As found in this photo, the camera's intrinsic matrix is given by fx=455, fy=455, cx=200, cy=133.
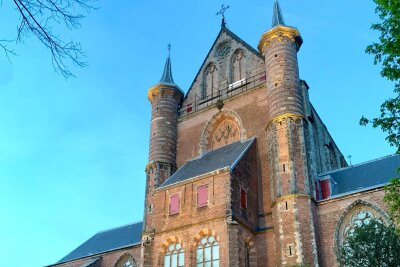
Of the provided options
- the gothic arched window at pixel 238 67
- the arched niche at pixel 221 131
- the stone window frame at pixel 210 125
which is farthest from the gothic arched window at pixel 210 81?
the arched niche at pixel 221 131

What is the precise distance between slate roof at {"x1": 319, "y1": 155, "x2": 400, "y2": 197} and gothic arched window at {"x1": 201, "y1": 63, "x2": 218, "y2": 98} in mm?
11162

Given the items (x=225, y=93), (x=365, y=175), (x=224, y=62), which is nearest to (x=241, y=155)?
(x=365, y=175)

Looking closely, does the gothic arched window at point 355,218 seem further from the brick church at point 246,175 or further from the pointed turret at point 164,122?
the pointed turret at point 164,122

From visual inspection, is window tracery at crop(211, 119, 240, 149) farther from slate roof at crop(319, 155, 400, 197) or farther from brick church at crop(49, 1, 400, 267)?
slate roof at crop(319, 155, 400, 197)

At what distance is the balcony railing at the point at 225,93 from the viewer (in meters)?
31.6

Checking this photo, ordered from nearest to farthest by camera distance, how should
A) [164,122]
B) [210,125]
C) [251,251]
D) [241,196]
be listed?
[251,251]
[241,196]
[210,125]
[164,122]

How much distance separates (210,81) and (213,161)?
9.34 metres

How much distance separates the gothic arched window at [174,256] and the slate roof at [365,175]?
890 centimetres

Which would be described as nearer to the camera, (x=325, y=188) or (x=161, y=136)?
(x=325, y=188)

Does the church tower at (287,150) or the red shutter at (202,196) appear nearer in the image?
the church tower at (287,150)

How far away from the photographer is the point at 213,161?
27.8 metres

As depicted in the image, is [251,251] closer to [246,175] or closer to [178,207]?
[246,175]

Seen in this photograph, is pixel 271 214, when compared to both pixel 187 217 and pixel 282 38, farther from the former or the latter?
pixel 282 38

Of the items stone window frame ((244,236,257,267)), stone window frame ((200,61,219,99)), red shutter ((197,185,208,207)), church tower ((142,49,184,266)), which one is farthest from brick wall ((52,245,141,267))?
stone window frame ((200,61,219,99))
